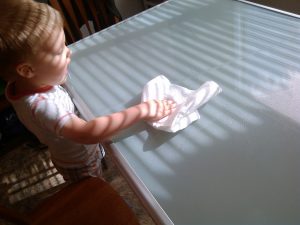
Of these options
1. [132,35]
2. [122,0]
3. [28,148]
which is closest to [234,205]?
[132,35]

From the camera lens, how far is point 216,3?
1.34 m

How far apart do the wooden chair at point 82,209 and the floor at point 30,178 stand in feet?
1.77

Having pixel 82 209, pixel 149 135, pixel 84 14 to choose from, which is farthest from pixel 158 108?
pixel 84 14

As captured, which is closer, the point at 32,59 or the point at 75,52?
the point at 32,59

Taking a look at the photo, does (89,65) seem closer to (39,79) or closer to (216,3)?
(39,79)

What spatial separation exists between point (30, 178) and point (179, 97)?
122 centimetres

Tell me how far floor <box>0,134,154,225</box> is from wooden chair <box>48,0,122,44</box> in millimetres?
707

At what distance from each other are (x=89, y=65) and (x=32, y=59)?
1.27 ft

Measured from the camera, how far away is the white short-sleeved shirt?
843 millimetres

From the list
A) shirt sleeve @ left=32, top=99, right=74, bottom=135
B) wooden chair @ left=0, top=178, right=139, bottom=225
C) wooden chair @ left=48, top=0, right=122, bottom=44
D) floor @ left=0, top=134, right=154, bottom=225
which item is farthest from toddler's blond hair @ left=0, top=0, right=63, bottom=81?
wooden chair @ left=48, top=0, right=122, bottom=44

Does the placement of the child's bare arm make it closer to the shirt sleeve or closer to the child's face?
the shirt sleeve

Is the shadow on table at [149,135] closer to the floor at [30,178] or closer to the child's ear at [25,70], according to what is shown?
the child's ear at [25,70]

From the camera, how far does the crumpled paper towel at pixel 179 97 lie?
0.84 metres

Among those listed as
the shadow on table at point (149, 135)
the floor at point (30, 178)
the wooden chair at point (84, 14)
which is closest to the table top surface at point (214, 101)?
the shadow on table at point (149, 135)
